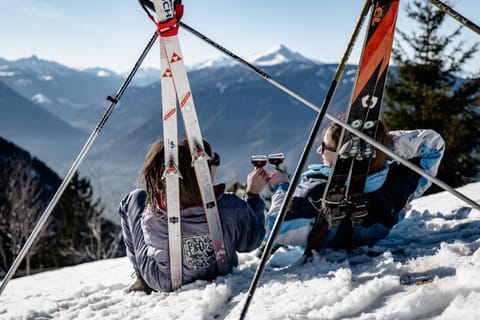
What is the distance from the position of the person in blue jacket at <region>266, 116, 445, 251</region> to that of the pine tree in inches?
632

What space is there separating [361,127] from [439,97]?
58.3 ft

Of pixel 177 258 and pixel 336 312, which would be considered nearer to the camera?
pixel 336 312

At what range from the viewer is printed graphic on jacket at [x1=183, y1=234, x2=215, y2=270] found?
325cm

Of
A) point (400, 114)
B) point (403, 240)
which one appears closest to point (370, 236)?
point (403, 240)

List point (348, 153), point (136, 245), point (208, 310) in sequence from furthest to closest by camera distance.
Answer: point (136, 245) < point (348, 153) < point (208, 310)

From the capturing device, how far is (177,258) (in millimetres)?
3209

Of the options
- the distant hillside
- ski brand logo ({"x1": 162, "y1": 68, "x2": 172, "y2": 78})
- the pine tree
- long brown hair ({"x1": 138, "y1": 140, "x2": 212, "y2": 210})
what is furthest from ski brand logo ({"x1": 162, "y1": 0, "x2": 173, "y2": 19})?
the distant hillside

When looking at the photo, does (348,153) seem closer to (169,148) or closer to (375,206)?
(375,206)

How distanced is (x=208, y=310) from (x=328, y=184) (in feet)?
3.90

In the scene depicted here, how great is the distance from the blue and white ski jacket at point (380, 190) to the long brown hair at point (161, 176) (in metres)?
0.62

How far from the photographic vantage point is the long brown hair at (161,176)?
3205mm

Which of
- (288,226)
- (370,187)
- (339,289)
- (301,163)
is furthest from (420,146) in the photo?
(301,163)

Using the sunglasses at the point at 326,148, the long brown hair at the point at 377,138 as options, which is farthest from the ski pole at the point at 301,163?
the sunglasses at the point at 326,148

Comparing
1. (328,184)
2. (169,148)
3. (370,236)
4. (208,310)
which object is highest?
(169,148)
